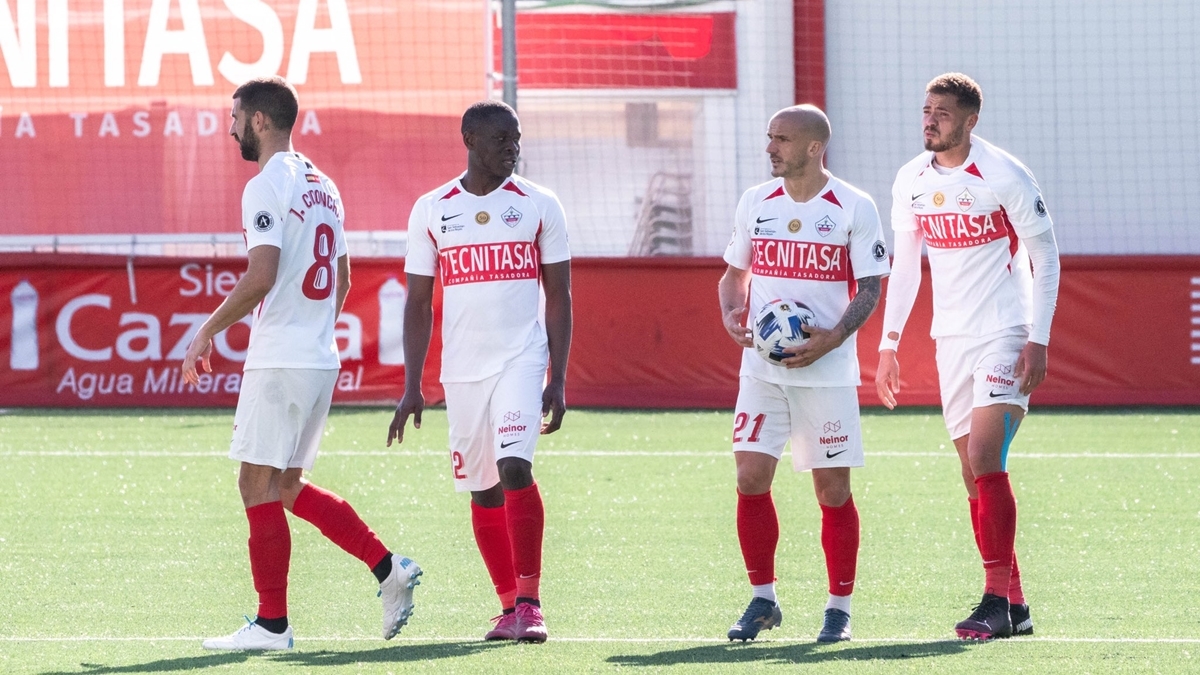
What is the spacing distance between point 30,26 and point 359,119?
3.07 m

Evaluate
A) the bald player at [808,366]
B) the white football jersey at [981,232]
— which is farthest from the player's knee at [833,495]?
the white football jersey at [981,232]

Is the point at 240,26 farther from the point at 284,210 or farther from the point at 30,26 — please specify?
A: the point at 284,210

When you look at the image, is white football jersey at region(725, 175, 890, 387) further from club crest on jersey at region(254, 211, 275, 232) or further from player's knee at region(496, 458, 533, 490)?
club crest on jersey at region(254, 211, 275, 232)

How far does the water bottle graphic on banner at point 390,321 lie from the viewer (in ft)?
43.3

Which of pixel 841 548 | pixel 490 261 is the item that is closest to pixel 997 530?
pixel 841 548

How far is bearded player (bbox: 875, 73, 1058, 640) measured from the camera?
5.36 meters

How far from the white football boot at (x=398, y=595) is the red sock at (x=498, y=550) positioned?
34 centimetres

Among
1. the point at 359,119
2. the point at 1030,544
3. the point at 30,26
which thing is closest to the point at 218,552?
the point at 1030,544

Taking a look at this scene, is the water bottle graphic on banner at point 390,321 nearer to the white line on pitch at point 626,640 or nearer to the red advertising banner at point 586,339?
the red advertising banner at point 586,339

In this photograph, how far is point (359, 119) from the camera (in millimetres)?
14336

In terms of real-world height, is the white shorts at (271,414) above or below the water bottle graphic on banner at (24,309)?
above

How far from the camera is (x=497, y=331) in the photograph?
5383 mm

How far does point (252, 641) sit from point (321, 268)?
3.98 ft

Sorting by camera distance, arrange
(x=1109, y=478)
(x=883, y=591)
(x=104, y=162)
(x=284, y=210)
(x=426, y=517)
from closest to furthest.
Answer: (x=284, y=210), (x=883, y=591), (x=426, y=517), (x=1109, y=478), (x=104, y=162)
